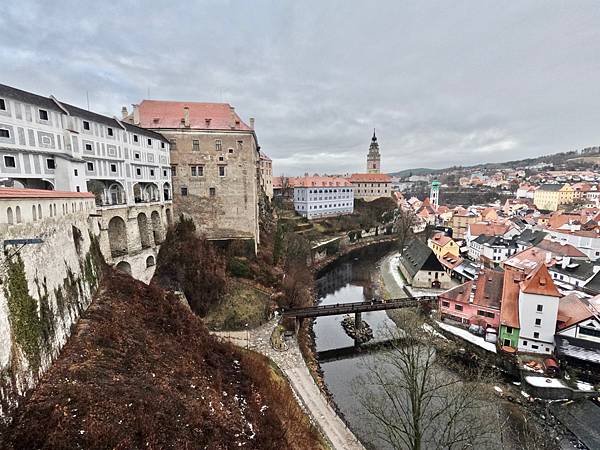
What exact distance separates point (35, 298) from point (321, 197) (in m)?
46.0

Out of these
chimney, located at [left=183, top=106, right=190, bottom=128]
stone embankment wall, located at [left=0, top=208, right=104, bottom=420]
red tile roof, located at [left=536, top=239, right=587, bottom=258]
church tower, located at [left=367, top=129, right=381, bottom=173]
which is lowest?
red tile roof, located at [left=536, top=239, right=587, bottom=258]

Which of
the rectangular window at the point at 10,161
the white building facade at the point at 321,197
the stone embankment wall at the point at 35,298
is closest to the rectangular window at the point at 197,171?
the rectangular window at the point at 10,161

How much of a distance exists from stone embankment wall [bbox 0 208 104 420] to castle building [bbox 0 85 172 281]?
968 millimetres

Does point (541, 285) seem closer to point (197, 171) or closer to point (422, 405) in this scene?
point (422, 405)

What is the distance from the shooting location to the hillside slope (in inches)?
233

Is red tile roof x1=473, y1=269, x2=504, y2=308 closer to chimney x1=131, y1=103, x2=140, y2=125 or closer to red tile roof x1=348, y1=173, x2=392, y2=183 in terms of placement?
chimney x1=131, y1=103, x2=140, y2=125

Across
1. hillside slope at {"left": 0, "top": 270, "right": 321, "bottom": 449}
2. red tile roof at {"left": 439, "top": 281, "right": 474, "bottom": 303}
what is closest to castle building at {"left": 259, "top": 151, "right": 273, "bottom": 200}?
red tile roof at {"left": 439, "top": 281, "right": 474, "bottom": 303}

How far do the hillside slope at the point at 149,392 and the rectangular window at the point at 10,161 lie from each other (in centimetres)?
617

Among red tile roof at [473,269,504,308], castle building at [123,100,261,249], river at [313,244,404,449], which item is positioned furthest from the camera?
castle building at [123,100,261,249]

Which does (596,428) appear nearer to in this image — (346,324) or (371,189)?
(346,324)

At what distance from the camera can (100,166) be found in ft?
53.4

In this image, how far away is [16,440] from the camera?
5.15 metres

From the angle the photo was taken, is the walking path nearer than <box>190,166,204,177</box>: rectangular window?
Yes

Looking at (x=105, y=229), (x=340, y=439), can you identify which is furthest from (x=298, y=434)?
(x=105, y=229)
